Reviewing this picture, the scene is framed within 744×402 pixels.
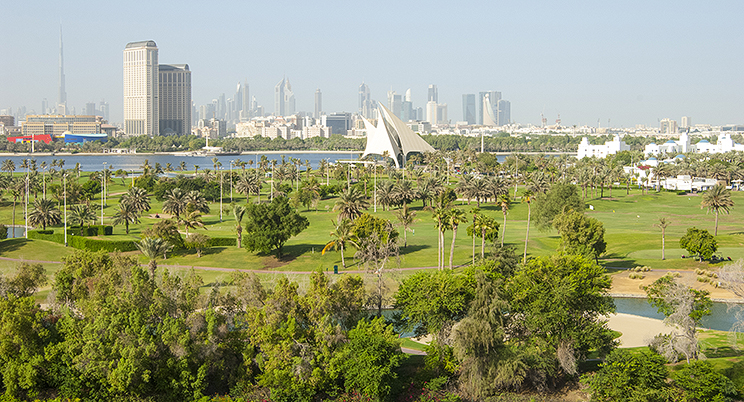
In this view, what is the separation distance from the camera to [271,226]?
57.8 meters

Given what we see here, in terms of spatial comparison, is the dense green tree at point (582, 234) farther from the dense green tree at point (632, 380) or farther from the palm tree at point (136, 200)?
the palm tree at point (136, 200)

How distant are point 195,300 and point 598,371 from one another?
19.8m

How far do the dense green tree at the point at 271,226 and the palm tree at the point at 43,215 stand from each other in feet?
78.4

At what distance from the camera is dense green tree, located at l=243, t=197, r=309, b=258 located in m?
56.6

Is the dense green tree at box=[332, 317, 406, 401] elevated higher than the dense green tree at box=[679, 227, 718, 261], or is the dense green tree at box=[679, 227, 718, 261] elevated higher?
the dense green tree at box=[679, 227, 718, 261]

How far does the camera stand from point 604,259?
59.7 m

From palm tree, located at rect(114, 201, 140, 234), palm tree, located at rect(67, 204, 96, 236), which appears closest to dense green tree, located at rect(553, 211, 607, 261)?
palm tree, located at rect(114, 201, 140, 234)

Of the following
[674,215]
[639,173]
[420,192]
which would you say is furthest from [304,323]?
[639,173]

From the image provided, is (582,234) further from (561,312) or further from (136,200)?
(136,200)

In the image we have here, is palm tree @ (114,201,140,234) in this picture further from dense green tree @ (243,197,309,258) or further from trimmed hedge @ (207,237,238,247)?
dense green tree @ (243,197,309,258)

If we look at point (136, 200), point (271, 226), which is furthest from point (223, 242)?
point (136, 200)

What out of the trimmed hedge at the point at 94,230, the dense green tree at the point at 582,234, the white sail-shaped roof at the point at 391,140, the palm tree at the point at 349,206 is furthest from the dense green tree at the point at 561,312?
the white sail-shaped roof at the point at 391,140

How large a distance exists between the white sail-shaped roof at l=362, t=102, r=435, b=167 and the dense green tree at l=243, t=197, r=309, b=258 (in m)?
99.4

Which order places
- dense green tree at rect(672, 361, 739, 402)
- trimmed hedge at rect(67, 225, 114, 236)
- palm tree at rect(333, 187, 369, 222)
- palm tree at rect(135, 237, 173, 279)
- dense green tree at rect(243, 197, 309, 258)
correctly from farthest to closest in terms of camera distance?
trimmed hedge at rect(67, 225, 114, 236), palm tree at rect(333, 187, 369, 222), dense green tree at rect(243, 197, 309, 258), palm tree at rect(135, 237, 173, 279), dense green tree at rect(672, 361, 739, 402)
